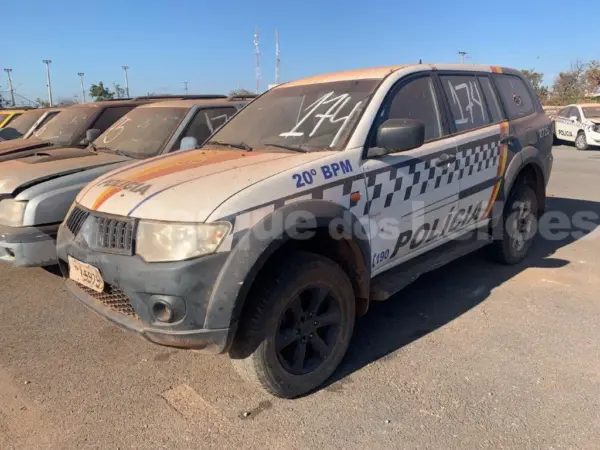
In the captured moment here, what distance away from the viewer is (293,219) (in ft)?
8.94

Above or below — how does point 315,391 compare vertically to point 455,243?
below

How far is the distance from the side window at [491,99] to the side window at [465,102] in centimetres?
9

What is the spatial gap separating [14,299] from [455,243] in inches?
152

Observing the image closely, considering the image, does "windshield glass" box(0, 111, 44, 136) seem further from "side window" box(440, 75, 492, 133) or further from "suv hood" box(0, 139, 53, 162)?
"side window" box(440, 75, 492, 133)

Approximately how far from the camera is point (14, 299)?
4453 millimetres

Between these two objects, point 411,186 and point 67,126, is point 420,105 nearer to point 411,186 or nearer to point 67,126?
point 411,186

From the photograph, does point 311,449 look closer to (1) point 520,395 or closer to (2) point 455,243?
(1) point 520,395

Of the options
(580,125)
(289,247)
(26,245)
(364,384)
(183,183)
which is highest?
(183,183)

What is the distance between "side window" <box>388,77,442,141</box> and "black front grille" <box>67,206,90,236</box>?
2104 millimetres

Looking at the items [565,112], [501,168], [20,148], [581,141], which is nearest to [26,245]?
[20,148]

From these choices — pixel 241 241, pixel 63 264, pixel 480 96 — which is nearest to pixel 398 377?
pixel 241 241

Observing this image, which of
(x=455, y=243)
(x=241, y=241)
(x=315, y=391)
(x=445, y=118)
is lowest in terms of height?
(x=315, y=391)

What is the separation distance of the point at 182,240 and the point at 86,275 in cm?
76

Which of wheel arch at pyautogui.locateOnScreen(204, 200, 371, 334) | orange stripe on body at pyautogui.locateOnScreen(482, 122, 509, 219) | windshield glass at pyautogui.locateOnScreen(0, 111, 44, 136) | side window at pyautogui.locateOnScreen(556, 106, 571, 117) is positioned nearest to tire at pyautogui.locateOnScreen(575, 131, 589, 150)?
side window at pyautogui.locateOnScreen(556, 106, 571, 117)
